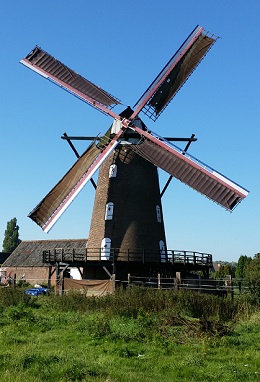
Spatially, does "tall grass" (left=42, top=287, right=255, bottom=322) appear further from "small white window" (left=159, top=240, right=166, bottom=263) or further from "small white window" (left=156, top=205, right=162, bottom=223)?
"small white window" (left=156, top=205, right=162, bottom=223)

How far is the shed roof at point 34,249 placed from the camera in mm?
45188

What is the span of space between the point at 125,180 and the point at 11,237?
62120mm

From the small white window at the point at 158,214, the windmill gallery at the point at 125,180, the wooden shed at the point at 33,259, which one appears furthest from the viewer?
the wooden shed at the point at 33,259

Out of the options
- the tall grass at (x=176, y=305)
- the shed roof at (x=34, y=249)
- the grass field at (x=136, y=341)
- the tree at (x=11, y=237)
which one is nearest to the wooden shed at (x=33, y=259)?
the shed roof at (x=34, y=249)

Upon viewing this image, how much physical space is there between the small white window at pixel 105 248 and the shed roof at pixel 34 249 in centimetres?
2079

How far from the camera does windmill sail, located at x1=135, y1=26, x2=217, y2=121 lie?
2262cm

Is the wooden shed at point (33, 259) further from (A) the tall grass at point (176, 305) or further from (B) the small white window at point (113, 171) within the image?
(A) the tall grass at point (176, 305)

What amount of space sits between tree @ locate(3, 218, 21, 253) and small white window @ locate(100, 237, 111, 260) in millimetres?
61311

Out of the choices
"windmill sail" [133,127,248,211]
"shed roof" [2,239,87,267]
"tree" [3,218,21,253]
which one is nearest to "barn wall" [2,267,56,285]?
"shed roof" [2,239,87,267]

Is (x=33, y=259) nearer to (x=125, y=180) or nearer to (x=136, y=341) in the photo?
(x=125, y=180)

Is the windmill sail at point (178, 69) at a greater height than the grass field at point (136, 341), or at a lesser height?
greater

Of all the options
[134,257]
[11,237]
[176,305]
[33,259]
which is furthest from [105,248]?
[11,237]

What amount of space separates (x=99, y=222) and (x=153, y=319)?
11.7 meters

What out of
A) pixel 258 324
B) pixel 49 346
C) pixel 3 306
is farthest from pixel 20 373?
pixel 3 306
